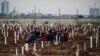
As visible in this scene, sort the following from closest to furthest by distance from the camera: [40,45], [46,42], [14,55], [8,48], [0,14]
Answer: [14,55] → [8,48] → [40,45] → [46,42] → [0,14]

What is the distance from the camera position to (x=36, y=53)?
17125 mm

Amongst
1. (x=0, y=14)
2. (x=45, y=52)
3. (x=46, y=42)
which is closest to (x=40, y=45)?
(x=46, y=42)

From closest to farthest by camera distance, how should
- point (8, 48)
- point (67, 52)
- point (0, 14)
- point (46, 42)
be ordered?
point (67, 52) → point (8, 48) → point (46, 42) → point (0, 14)

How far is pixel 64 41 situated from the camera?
22812 mm

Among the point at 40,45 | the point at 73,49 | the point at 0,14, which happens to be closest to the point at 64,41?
the point at 40,45

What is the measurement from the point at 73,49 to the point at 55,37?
4.51 metres

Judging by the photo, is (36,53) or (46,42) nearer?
(36,53)

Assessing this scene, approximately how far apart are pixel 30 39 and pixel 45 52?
15.8ft

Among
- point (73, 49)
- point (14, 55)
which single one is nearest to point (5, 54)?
point (14, 55)

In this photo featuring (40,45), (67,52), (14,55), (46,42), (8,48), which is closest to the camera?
(14,55)

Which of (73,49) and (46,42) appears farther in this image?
(46,42)

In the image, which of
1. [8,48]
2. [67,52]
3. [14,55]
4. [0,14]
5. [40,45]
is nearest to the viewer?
[14,55]

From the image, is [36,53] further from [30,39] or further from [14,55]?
[30,39]

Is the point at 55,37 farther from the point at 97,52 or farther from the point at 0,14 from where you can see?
the point at 0,14
